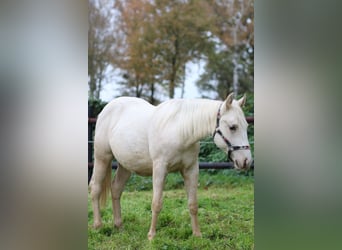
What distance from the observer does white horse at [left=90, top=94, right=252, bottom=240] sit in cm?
229

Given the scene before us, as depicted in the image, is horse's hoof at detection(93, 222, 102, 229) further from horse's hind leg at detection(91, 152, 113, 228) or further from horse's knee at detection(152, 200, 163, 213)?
horse's knee at detection(152, 200, 163, 213)

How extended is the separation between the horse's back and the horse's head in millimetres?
447

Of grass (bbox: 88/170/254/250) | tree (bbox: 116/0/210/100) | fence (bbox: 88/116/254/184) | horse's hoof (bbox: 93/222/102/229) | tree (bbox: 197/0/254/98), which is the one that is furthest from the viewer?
tree (bbox: 197/0/254/98)

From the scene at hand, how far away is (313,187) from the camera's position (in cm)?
166

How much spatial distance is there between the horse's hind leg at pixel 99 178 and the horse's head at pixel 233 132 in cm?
75

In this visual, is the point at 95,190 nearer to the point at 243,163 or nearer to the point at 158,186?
the point at 158,186

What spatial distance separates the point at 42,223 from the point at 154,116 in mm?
937

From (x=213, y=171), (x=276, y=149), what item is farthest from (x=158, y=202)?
(x=213, y=171)

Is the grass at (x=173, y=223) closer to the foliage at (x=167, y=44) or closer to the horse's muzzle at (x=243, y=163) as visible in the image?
the horse's muzzle at (x=243, y=163)

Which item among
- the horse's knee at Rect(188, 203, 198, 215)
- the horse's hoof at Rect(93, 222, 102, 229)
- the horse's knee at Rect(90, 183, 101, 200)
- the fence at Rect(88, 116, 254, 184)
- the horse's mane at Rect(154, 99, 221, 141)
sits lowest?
the horse's hoof at Rect(93, 222, 102, 229)

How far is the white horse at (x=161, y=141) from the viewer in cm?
229

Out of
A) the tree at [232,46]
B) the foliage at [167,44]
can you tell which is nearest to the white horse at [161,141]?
the foliage at [167,44]

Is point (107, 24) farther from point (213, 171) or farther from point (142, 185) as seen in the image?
point (142, 185)

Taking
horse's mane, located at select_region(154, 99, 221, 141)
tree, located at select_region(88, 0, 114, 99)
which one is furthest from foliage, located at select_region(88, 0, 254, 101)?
horse's mane, located at select_region(154, 99, 221, 141)
